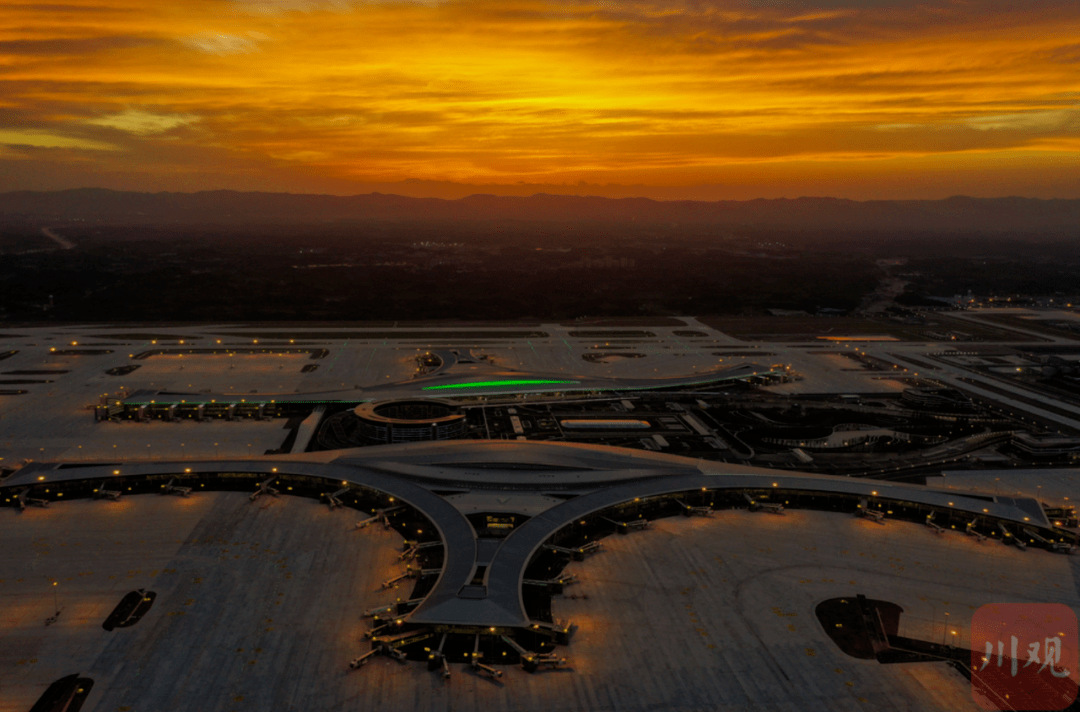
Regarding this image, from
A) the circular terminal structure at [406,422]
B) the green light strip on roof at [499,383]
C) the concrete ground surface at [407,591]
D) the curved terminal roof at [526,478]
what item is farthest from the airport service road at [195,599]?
the green light strip on roof at [499,383]

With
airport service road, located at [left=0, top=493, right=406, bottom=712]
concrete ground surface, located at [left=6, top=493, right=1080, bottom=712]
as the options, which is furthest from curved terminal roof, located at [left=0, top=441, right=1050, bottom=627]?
airport service road, located at [left=0, top=493, right=406, bottom=712]

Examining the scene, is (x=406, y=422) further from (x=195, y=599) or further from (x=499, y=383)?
(x=195, y=599)

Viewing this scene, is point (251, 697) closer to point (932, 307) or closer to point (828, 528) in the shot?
point (828, 528)

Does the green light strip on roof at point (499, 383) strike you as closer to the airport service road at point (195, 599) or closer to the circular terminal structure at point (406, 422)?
the circular terminal structure at point (406, 422)

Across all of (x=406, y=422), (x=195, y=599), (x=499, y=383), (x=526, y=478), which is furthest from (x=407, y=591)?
(x=499, y=383)

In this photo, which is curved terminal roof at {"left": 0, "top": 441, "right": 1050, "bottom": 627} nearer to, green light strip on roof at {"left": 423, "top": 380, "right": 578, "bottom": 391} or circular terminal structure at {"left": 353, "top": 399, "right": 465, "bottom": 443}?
circular terminal structure at {"left": 353, "top": 399, "right": 465, "bottom": 443}

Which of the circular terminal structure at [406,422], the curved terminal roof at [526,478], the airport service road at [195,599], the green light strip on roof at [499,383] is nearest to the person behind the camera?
the airport service road at [195,599]

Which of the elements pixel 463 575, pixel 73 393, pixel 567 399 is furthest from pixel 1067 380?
pixel 73 393
